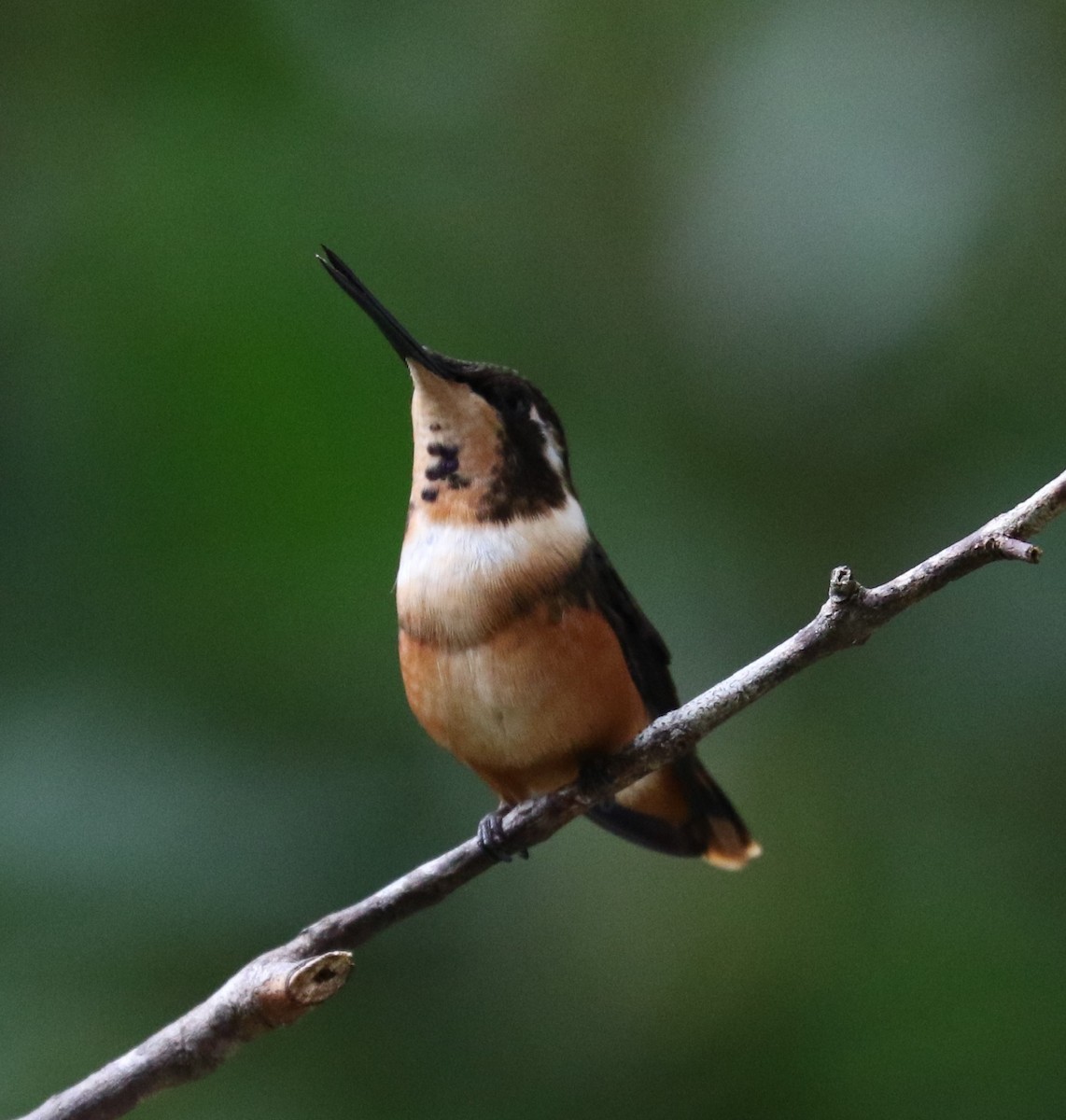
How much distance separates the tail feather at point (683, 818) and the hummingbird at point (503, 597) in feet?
0.76

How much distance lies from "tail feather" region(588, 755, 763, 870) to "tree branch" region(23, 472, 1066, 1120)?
44cm

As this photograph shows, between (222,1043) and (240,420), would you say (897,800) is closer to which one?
(240,420)

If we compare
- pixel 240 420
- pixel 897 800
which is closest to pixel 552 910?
pixel 897 800

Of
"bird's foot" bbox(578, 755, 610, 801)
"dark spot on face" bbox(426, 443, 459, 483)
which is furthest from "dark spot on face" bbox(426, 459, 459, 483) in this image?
"bird's foot" bbox(578, 755, 610, 801)

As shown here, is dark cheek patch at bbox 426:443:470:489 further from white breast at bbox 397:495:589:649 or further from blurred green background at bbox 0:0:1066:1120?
blurred green background at bbox 0:0:1066:1120

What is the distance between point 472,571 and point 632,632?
28 centimetres

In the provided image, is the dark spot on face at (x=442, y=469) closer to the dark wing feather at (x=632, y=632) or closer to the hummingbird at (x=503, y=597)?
the hummingbird at (x=503, y=597)

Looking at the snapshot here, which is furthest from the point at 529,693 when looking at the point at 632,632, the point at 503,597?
the point at 632,632

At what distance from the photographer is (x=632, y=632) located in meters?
1.68

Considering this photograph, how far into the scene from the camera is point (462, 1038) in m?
2.34

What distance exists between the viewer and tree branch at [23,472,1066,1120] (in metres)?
1.07

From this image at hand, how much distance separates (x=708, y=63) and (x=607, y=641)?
6.02ft

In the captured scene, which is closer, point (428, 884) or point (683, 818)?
point (428, 884)

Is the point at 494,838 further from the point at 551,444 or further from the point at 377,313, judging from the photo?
the point at 377,313
